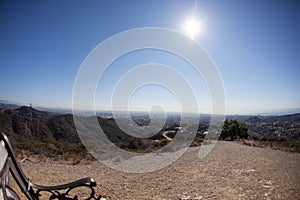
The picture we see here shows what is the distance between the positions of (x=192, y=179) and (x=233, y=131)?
11.9m

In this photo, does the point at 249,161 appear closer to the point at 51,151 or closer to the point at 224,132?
the point at 51,151

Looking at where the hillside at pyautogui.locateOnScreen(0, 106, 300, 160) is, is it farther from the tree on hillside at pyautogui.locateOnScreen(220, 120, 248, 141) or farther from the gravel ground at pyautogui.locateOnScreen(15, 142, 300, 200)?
the gravel ground at pyautogui.locateOnScreen(15, 142, 300, 200)

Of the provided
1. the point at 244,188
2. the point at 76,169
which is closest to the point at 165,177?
the point at 244,188

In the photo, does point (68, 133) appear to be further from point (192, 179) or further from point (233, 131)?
point (192, 179)

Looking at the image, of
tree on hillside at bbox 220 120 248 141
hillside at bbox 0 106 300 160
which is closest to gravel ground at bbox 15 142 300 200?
hillside at bbox 0 106 300 160

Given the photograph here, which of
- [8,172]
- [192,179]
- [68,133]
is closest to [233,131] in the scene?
[68,133]

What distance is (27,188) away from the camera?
1652 mm

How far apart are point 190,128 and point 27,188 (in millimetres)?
14691

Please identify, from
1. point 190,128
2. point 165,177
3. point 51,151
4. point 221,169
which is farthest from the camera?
point 190,128

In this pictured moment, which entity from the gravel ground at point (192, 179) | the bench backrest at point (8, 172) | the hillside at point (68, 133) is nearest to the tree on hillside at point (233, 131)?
the hillside at point (68, 133)

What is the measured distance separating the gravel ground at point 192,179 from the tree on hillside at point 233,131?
8631 millimetres

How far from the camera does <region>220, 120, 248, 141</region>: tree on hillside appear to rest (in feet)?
52.4

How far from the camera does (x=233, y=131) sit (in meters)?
16.3

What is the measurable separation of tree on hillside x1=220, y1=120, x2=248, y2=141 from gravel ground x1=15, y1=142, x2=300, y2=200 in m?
8.63
